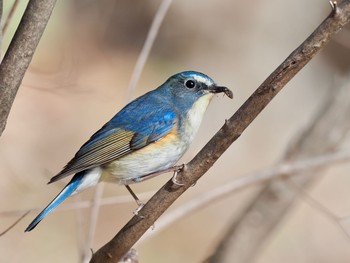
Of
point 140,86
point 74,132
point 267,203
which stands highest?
point 267,203

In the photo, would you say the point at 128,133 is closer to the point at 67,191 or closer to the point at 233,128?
the point at 67,191

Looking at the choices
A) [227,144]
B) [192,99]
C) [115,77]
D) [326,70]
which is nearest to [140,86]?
[115,77]

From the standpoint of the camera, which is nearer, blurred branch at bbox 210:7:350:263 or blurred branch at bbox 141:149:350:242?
blurred branch at bbox 141:149:350:242

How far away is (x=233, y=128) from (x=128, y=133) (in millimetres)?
1514

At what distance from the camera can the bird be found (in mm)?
3957

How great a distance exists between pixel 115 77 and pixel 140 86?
1.00ft

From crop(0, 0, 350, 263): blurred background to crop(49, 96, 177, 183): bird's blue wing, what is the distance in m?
1.71

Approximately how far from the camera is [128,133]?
414 cm

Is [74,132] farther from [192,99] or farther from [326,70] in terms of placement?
[192,99]

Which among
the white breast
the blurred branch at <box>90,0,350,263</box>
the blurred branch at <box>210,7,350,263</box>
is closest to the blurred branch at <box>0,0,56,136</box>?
the blurred branch at <box>90,0,350,263</box>

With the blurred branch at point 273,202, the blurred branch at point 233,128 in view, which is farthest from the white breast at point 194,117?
the blurred branch at point 273,202

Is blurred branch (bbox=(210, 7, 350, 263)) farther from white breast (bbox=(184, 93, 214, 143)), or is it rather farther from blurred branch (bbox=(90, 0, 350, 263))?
blurred branch (bbox=(90, 0, 350, 263))

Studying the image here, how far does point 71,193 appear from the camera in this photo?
3.80 metres

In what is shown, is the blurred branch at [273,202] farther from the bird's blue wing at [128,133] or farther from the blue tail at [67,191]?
the blue tail at [67,191]
